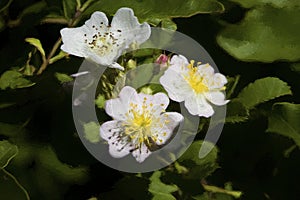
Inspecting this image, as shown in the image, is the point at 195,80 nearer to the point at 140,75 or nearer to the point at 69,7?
the point at 140,75

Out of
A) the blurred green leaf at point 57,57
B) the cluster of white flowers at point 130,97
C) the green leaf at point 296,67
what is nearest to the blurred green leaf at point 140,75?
the cluster of white flowers at point 130,97

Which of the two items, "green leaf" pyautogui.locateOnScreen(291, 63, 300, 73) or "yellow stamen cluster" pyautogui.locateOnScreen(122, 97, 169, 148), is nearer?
"yellow stamen cluster" pyautogui.locateOnScreen(122, 97, 169, 148)

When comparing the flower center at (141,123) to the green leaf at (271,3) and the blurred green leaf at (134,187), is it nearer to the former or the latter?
the blurred green leaf at (134,187)

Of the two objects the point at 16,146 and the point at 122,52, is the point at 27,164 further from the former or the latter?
the point at 122,52

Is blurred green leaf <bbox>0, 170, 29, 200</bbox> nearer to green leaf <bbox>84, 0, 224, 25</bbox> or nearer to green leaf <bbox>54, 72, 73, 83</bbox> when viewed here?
green leaf <bbox>54, 72, 73, 83</bbox>

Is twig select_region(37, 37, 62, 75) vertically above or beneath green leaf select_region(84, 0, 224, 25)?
beneath

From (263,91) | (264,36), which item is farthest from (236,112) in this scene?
(264,36)

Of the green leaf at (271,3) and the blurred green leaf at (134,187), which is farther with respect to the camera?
the green leaf at (271,3)

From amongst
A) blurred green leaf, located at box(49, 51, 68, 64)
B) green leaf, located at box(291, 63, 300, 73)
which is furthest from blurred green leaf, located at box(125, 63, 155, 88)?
green leaf, located at box(291, 63, 300, 73)
